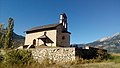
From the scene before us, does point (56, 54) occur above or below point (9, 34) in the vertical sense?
below

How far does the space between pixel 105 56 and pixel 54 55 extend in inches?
326

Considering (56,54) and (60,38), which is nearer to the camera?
(56,54)

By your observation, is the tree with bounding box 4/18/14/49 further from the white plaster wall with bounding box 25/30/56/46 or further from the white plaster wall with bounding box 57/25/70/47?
the white plaster wall with bounding box 57/25/70/47

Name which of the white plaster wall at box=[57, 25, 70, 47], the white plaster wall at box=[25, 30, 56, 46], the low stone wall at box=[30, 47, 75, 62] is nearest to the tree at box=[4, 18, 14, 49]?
the white plaster wall at box=[25, 30, 56, 46]

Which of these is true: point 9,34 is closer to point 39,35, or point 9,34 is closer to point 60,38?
point 39,35

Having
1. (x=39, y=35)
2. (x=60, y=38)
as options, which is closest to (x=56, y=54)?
(x=60, y=38)

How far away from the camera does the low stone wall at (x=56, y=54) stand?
24156mm

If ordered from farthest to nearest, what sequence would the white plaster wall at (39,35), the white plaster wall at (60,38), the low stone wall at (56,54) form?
the white plaster wall at (60,38), the white plaster wall at (39,35), the low stone wall at (56,54)

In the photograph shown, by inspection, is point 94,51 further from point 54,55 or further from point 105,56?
point 54,55

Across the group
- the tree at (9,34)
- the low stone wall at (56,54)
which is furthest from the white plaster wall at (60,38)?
the low stone wall at (56,54)

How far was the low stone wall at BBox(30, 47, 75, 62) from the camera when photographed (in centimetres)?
2416

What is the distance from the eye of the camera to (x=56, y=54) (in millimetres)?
25094

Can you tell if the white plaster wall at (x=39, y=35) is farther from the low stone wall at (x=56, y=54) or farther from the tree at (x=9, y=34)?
the low stone wall at (x=56, y=54)

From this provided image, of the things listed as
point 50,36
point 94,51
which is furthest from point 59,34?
point 94,51
